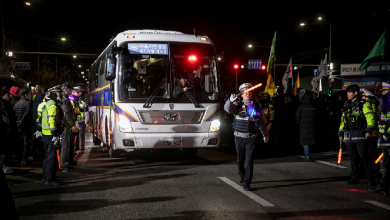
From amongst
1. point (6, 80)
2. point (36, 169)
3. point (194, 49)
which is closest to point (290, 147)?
point (194, 49)

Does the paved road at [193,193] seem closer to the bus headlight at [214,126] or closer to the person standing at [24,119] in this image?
the person standing at [24,119]

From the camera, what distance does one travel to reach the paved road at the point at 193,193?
19.5 ft

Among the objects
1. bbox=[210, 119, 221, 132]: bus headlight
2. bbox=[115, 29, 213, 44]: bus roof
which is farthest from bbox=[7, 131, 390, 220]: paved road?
bbox=[115, 29, 213, 44]: bus roof

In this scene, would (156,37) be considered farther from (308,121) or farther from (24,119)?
(308,121)

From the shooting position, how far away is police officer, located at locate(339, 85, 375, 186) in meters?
8.03

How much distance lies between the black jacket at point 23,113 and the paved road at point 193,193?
1301mm

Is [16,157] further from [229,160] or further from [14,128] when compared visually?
[229,160]

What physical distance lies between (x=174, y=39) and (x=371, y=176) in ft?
19.2

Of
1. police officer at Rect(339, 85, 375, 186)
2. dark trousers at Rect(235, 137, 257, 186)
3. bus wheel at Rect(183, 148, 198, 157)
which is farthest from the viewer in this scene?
bus wheel at Rect(183, 148, 198, 157)

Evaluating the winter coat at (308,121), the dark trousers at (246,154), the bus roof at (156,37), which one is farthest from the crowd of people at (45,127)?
the winter coat at (308,121)

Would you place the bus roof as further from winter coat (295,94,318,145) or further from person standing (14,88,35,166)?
winter coat (295,94,318,145)

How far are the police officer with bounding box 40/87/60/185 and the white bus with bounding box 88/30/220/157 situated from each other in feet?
7.82

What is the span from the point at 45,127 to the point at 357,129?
241 inches

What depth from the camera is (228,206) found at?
6.32 metres
